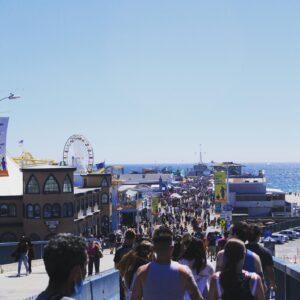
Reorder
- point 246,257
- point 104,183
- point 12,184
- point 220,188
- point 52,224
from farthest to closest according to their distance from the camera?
1. point 104,183
2. point 220,188
3. point 12,184
4. point 52,224
5. point 246,257

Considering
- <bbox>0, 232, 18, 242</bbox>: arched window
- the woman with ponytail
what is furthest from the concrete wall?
<bbox>0, 232, 18, 242</bbox>: arched window

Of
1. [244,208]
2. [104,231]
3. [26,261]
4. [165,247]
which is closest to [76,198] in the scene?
[104,231]

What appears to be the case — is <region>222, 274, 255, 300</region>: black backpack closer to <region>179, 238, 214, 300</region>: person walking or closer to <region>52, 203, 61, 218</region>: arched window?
<region>179, 238, 214, 300</region>: person walking

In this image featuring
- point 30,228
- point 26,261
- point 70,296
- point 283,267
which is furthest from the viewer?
point 30,228

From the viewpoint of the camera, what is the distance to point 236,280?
20.8 feet

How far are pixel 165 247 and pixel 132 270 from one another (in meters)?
1.47

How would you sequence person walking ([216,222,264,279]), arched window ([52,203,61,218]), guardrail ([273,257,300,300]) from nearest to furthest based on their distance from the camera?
person walking ([216,222,264,279]) → guardrail ([273,257,300,300]) → arched window ([52,203,61,218])

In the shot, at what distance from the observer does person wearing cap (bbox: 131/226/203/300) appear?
251 inches

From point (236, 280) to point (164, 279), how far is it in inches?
25.8

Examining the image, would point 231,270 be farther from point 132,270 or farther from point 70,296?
point 70,296

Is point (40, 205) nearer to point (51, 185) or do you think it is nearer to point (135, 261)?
point (51, 185)

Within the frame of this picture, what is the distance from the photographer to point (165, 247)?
6.52 m

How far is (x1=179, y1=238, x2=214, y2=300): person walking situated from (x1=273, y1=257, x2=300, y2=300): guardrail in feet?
5.23

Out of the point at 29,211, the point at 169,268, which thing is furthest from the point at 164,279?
the point at 29,211
